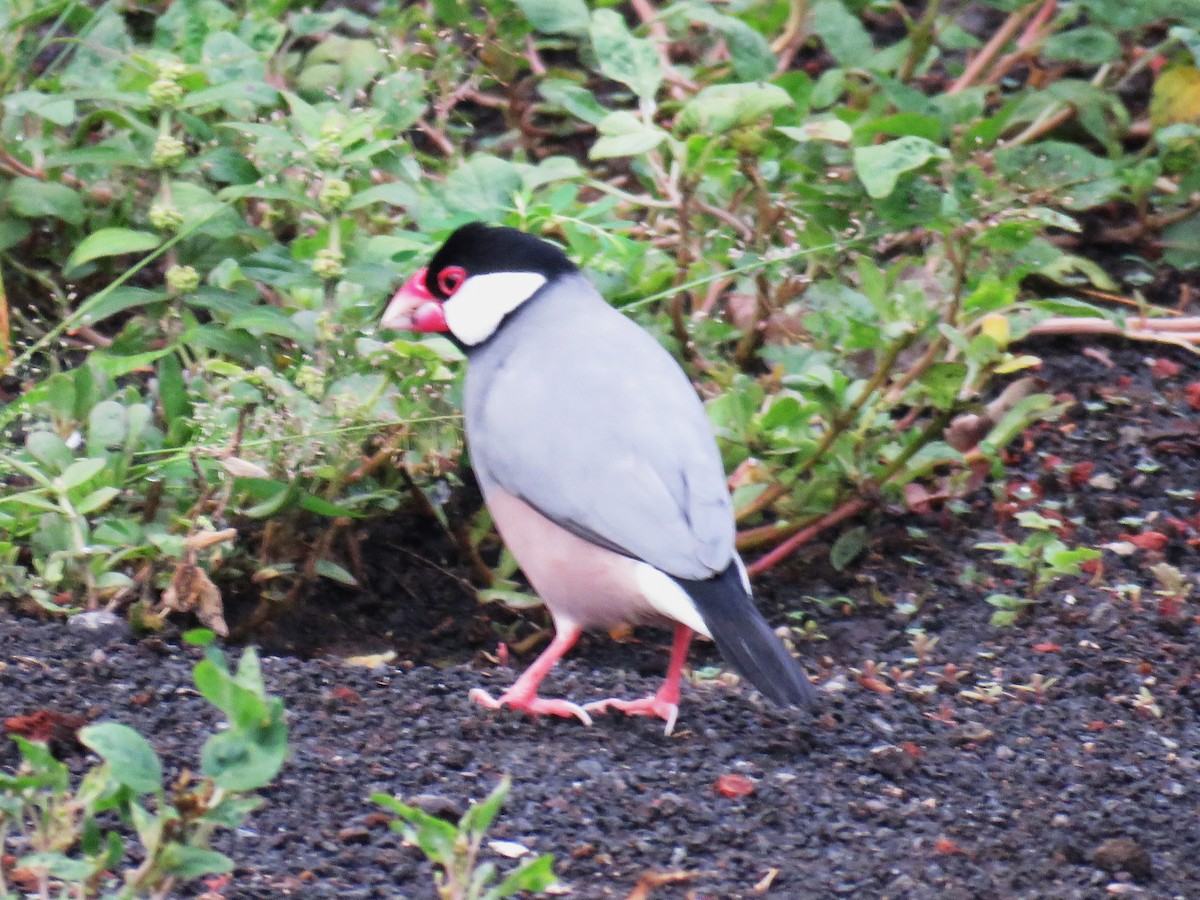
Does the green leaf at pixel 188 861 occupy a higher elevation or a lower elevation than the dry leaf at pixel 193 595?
higher

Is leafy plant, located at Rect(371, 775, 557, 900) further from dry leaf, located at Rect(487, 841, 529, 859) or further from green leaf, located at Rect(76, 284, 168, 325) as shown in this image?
green leaf, located at Rect(76, 284, 168, 325)

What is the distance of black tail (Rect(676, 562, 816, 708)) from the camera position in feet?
9.40

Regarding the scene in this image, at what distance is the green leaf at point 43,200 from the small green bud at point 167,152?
1.26 feet

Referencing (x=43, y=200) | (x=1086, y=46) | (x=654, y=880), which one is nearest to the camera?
(x=654, y=880)

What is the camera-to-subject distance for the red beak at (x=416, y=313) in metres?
3.67

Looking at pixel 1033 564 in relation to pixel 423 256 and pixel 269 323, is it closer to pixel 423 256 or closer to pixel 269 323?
pixel 423 256

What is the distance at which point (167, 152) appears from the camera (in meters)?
3.83

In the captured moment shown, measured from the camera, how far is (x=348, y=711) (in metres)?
3.07

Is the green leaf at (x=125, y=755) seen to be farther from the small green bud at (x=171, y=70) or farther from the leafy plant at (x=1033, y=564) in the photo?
the small green bud at (x=171, y=70)

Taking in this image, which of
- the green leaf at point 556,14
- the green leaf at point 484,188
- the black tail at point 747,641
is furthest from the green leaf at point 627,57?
the black tail at point 747,641

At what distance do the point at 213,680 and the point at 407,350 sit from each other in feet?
4.92

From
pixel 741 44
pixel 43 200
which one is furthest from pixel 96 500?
pixel 741 44

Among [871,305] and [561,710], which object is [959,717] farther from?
[871,305]

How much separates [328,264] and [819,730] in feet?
4.82
